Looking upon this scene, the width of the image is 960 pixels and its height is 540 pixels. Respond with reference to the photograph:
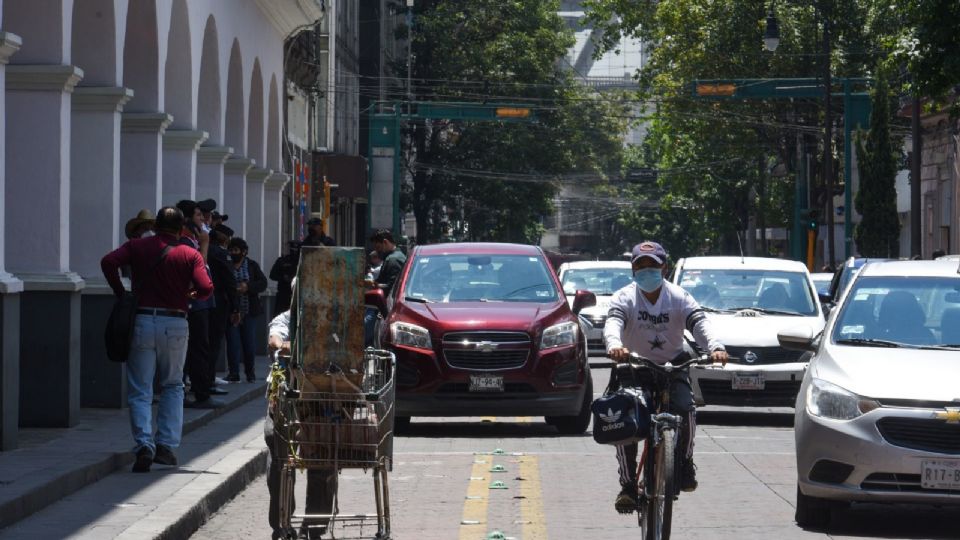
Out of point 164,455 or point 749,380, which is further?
point 749,380

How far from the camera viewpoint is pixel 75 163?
16.9 m

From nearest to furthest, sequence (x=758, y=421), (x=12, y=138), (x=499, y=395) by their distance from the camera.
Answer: (x=12, y=138) < (x=499, y=395) < (x=758, y=421)

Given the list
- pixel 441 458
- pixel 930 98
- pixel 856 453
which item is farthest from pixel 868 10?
pixel 856 453

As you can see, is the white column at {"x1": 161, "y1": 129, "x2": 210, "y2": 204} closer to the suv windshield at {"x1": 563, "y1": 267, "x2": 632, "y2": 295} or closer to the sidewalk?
the sidewalk

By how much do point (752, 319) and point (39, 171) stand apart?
772 cm

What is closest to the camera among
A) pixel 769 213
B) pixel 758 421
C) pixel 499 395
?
pixel 499 395

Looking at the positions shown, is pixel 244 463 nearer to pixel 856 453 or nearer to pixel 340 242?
pixel 856 453

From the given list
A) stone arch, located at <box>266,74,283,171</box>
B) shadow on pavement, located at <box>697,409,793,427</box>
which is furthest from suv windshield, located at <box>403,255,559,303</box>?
stone arch, located at <box>266,74,283,171</box>

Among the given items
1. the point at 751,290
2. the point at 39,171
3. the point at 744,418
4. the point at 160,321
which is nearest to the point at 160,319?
the point at 160,321

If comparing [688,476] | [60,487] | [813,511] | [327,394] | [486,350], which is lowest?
[813,511]

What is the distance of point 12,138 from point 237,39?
12.2m

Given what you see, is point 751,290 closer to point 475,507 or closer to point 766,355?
point 766,355

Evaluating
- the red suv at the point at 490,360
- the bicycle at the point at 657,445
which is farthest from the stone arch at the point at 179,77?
the bicycle at the point at 657,445

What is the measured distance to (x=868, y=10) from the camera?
5869 cm
